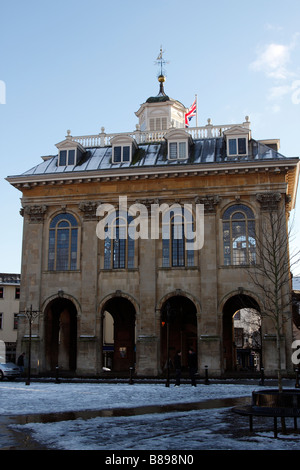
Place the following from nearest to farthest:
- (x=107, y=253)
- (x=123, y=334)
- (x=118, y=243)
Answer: (x=118, y=243), (x=107, y=253), (x=123, y=334)

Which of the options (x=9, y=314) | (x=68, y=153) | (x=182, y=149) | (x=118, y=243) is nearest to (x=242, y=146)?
(x=182, y=149)

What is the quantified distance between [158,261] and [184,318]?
6499mm

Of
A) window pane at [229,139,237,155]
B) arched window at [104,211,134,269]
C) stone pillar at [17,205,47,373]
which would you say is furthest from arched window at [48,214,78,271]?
window pane at [229,139,237,155]

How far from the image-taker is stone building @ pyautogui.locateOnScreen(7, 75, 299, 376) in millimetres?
36812

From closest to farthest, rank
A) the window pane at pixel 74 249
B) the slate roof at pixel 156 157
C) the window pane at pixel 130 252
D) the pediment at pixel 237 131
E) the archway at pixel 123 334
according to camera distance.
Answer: the slate roof at pixel 156 157, the window pane at pixel 130 252, the pediment at pixel 237 131, the window pane at pixel 74 249, the archway at pixel 123 334

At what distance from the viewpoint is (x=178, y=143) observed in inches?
1581

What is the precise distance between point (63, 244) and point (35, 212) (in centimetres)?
312

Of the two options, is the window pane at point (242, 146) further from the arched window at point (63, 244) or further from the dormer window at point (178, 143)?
the arched window at point (63, 244)

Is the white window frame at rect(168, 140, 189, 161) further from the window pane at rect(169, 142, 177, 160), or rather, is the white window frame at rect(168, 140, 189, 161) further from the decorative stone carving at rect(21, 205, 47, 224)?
the decorative stone carving at rect(21, 205, 47, 224)

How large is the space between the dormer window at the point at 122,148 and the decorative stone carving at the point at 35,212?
607 cm

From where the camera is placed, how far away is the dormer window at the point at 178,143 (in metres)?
39.9

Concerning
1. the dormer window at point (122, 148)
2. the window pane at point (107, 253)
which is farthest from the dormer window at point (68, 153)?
the window pane at point (107, 253)

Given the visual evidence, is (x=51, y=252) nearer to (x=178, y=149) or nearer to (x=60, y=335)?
(x=60, y=335)
